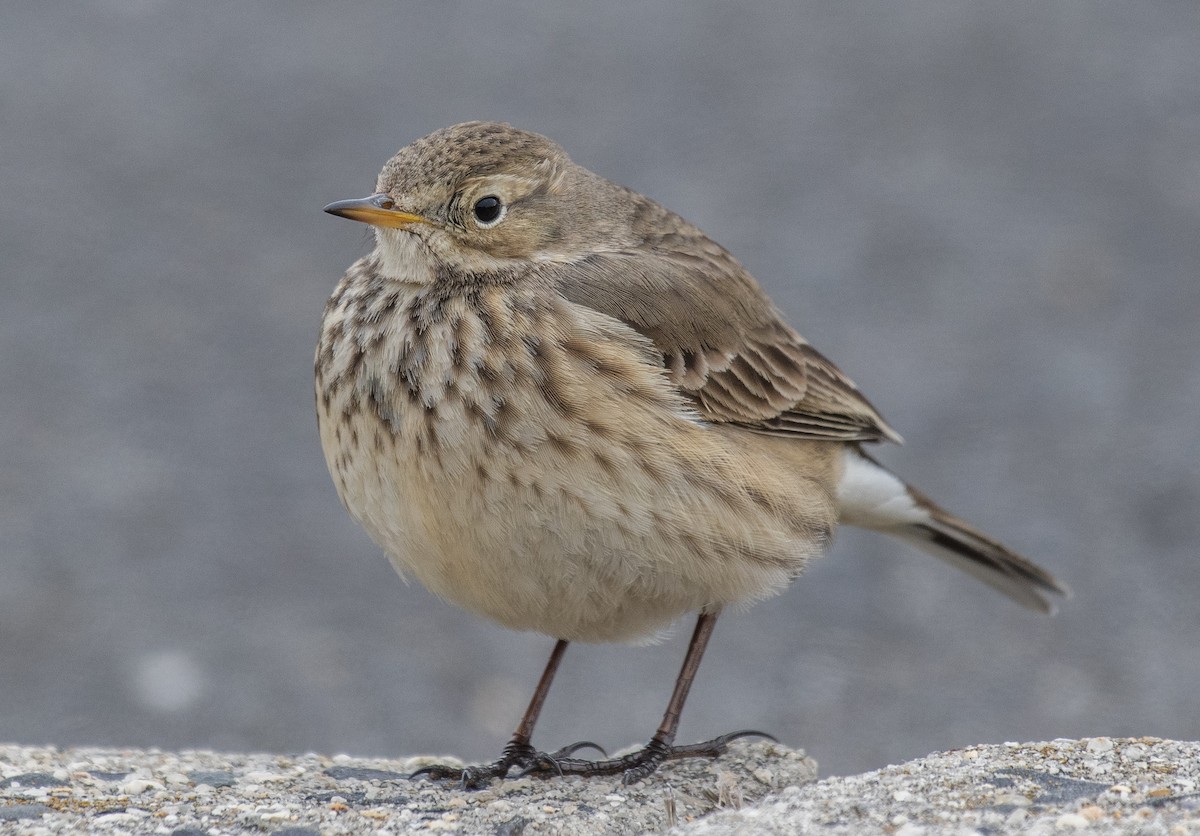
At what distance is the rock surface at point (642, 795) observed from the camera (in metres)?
4.62

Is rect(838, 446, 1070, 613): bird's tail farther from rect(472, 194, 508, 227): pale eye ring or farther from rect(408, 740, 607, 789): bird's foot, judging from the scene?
rect(472, 194, 508, 227): pale eye ring

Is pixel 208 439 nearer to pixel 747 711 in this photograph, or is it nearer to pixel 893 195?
pixel 747 711

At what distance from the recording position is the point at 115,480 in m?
9.95

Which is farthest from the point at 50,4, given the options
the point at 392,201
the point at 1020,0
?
the point at 392,201

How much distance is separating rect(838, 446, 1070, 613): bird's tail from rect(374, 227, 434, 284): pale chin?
196cm

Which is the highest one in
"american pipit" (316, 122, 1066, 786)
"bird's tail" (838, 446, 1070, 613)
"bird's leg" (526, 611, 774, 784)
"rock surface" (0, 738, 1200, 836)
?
"bird's tail" (838, 446, 1070, 613)

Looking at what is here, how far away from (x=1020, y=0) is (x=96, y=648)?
840 cm

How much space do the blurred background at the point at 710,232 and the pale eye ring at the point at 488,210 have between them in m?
3.60

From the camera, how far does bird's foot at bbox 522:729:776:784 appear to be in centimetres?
604

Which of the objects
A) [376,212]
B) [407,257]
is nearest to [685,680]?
[407,257]

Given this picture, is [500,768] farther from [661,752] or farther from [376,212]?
[376,212]

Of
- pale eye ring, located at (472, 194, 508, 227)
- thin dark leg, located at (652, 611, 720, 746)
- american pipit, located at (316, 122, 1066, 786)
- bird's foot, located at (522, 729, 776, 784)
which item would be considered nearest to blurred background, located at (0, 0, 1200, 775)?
thin dark leg, located at (652, 611, 720, 746)

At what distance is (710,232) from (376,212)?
560cm

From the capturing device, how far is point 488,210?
5906mm
